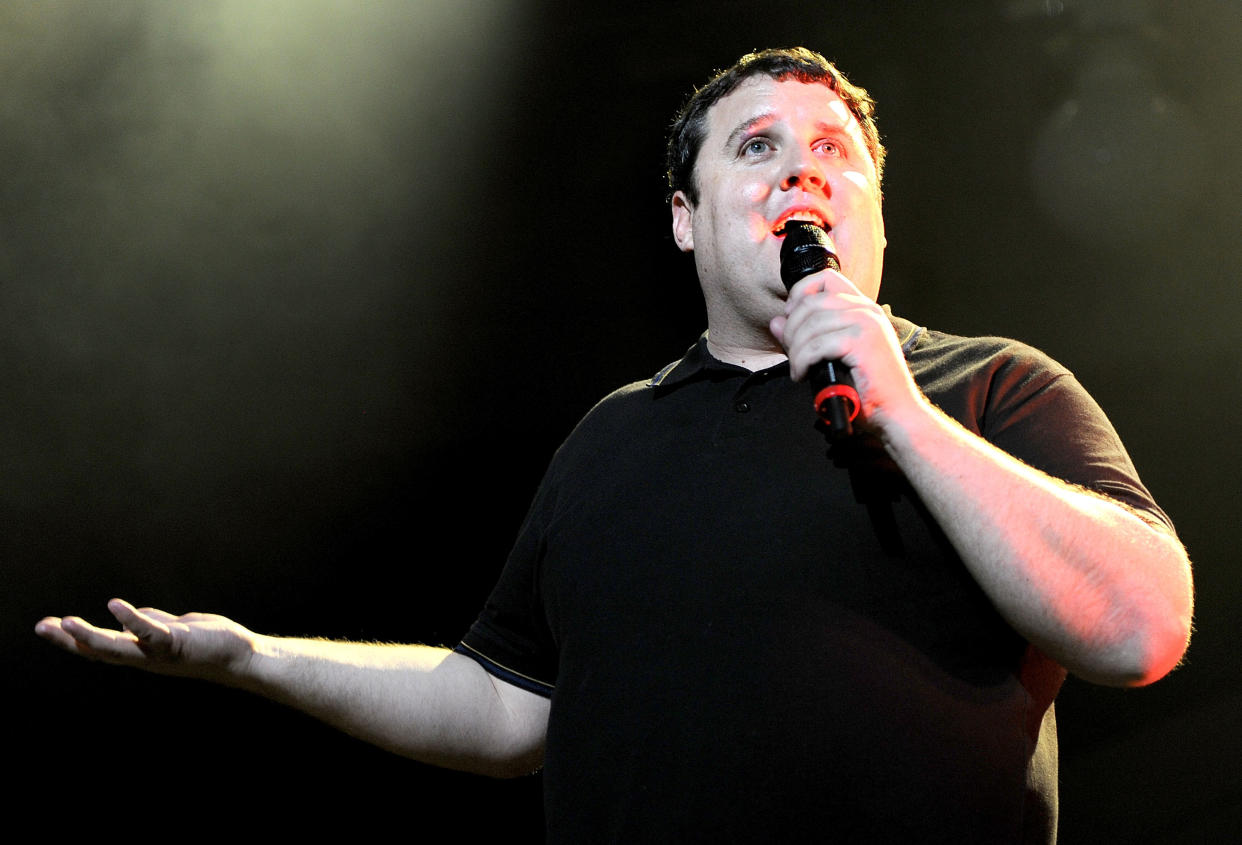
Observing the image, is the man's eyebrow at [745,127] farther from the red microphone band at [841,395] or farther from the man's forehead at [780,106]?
the red microphone band at [841,395]

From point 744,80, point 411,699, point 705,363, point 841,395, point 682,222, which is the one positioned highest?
point 744,80

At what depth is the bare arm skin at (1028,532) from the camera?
0.90m

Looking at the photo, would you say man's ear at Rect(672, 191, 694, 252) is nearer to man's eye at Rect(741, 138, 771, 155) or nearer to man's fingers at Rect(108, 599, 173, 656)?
man's eye at Rect(741, 138, 771, 155)

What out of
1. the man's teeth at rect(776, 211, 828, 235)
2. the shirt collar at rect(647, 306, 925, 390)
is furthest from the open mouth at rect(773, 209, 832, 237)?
the shirt collar at rect(647, 306, 925, 390)

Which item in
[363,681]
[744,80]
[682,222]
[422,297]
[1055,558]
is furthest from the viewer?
[422,297]

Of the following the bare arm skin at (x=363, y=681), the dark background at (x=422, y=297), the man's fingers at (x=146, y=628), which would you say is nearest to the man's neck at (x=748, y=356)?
the bare arm skin at (x=363, y=681)

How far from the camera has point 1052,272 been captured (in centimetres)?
211

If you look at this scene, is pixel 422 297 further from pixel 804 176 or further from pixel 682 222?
pixel 804 176

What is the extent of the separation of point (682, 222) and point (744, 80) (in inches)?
11.6

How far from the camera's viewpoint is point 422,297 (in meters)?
2.33

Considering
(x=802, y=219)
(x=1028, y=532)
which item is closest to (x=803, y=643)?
(x=1028, y=532)

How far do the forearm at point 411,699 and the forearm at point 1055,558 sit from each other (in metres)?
0.87

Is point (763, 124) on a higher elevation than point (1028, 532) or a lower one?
higher

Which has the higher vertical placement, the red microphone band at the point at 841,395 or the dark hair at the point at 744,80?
the dark hair at the point at 744,80
